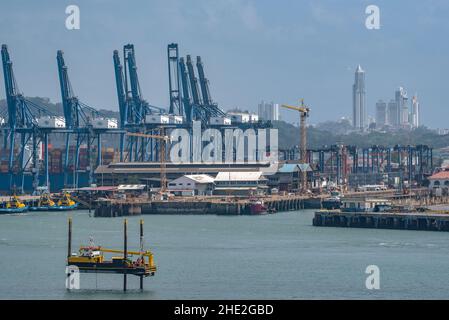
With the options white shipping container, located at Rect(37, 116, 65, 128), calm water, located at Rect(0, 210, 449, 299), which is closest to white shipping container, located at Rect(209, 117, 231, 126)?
white shipping container, located at Rect(37, 116, 65, 128)

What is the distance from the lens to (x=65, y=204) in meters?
80.7

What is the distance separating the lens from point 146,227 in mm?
60719

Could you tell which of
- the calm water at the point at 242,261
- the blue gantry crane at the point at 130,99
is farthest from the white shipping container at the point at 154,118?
the calm water at the point at 242,261

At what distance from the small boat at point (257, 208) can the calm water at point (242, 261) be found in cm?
1135

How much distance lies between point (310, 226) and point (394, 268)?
22190mm

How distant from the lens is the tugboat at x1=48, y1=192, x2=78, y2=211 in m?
79.1

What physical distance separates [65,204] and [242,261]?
133 ft

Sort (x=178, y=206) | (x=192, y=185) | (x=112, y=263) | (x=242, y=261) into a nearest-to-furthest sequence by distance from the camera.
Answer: (x=112, y=263) → (x=242, y=261) → (x=178, y=206) → (x=192, y=185)

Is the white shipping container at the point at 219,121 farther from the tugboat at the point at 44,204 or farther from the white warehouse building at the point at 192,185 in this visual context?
the tugboat at the point at 44,204

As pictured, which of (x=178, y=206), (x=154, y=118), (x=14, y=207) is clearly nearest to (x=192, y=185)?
(x=178, y=206)

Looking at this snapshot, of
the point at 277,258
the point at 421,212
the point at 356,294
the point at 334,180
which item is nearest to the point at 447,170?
the point at 334,180
